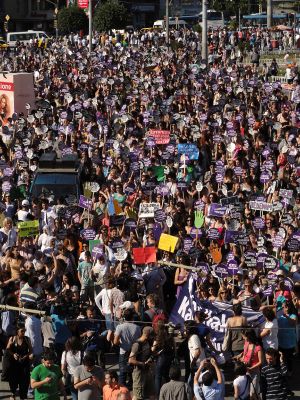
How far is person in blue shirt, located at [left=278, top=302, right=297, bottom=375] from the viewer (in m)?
15.3

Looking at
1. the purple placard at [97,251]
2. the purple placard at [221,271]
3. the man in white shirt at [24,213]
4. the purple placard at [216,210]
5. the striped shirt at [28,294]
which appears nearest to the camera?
the striped shirt at [28,294]

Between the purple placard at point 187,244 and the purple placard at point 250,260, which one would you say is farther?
the purple placard at point 187,244

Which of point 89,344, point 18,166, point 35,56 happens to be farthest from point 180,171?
point 35,56

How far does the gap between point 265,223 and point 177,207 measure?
1902 mm

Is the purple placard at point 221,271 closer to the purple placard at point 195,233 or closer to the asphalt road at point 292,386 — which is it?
the asphalt road at point 292,386

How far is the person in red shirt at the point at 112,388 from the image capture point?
1279 cm

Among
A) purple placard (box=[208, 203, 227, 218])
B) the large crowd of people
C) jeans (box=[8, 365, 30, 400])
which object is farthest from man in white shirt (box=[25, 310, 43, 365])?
purple placard (box=[208, 203, 227, 218])

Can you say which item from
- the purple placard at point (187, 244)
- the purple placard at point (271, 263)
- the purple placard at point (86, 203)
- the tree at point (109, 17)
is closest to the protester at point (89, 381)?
the purple placard at point (271, 263)

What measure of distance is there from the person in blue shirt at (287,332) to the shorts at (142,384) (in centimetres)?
182

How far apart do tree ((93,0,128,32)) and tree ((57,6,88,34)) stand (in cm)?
169

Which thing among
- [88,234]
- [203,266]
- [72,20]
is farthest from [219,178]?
[72,20]

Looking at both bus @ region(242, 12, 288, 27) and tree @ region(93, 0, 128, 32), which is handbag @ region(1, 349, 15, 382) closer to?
tree @ region(93, 0, 128, 32)

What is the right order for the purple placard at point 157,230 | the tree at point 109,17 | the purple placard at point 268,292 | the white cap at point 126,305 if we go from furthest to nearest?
1. the tree at point 109,17
2. the purple placard at point 157,230
3. the purple placard at point 268,292
4. the white cap at point 126,305

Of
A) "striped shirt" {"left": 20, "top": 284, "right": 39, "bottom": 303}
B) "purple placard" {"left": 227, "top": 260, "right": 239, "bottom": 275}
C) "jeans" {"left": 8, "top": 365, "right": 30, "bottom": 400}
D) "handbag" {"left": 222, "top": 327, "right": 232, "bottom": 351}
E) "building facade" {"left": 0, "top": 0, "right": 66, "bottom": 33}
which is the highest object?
"purple placard" {"left": 227, "top": 260, "right": 239, "bottom": 275}
